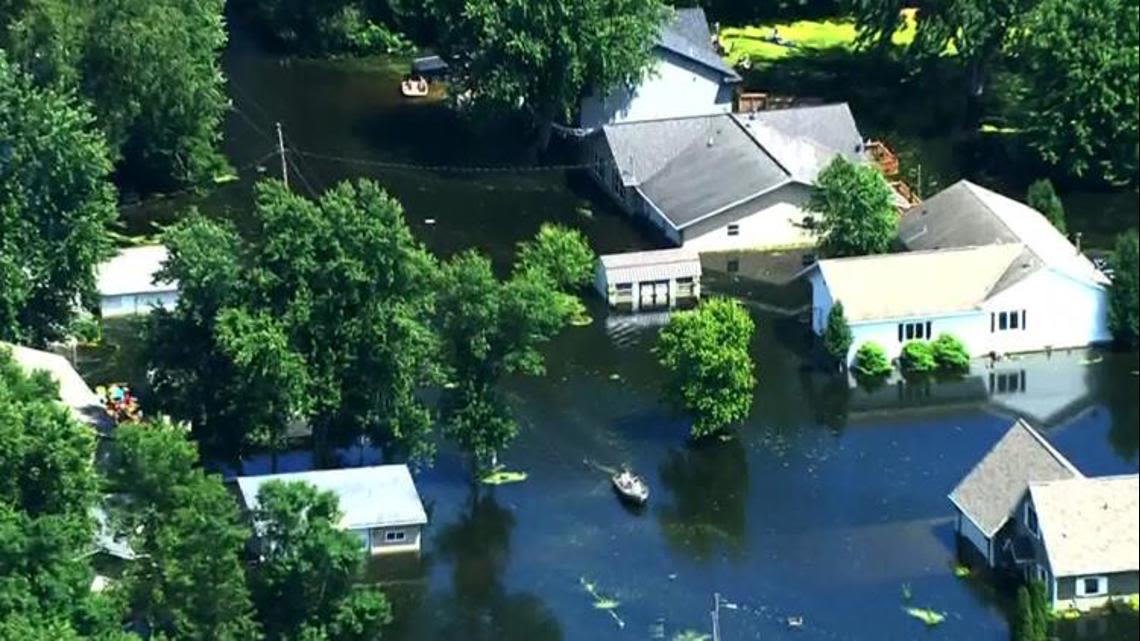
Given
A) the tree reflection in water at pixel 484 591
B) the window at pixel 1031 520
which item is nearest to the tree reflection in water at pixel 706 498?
the tree reflection in water at pixel 484 591

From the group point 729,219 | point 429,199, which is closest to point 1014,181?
point 729,219

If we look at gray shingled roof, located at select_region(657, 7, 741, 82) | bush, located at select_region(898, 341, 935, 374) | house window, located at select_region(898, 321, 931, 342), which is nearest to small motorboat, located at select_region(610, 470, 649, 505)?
bush, located at select_region(898, 341, 935, 374)

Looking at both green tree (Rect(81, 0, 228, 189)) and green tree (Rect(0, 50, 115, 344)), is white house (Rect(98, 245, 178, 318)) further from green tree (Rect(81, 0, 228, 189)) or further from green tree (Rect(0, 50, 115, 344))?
green tree (Rect(81, 0, 228, 189))

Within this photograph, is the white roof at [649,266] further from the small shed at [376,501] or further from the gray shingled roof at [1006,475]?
the gray shingled roof at [1006,475]

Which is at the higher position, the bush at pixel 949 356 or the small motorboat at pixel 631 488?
the bush at pixel 949 356

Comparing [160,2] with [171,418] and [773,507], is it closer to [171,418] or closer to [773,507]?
[171,418]

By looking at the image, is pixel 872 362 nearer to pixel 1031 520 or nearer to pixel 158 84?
pixel 1031 520
